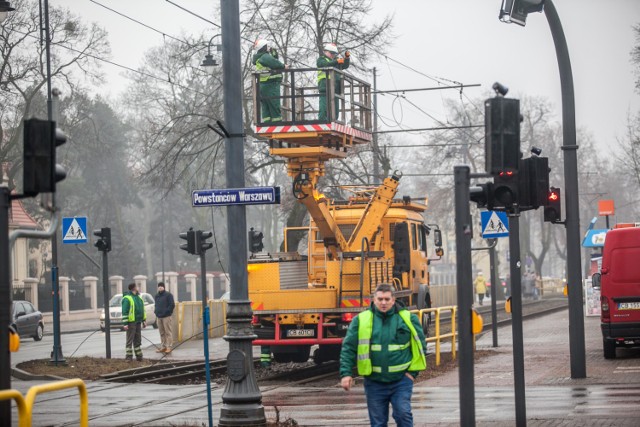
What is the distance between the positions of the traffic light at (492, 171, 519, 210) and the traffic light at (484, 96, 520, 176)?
126 centimetres

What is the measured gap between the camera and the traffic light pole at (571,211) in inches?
709

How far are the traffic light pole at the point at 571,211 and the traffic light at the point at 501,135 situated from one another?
7307 millimetres

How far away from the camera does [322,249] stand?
968 inches

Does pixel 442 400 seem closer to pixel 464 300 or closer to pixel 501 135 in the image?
pixel 464 300

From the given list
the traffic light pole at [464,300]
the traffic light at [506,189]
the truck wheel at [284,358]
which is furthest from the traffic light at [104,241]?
the traffic light pole at [464,300]

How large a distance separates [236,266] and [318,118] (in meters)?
8.30

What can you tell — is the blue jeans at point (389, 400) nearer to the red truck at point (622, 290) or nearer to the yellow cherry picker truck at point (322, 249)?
the yellow cherry picker truck at point (322, 249)

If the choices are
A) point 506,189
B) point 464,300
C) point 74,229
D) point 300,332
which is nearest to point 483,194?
point 506,189

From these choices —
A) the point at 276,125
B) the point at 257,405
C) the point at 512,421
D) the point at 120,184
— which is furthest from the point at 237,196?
the point at 120,184

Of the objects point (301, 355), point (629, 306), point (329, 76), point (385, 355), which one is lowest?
point (301, 355)

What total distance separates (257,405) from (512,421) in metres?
2.94

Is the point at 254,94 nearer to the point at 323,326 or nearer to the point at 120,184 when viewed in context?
the point at 323,326

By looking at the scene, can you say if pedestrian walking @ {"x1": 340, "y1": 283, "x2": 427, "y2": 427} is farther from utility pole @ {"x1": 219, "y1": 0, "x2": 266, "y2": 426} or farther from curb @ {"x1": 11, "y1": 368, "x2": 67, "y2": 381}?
curb @ {"x1": 11, "y1": 368, "x2": 67, "y2": 381}

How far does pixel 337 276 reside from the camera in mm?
22438
